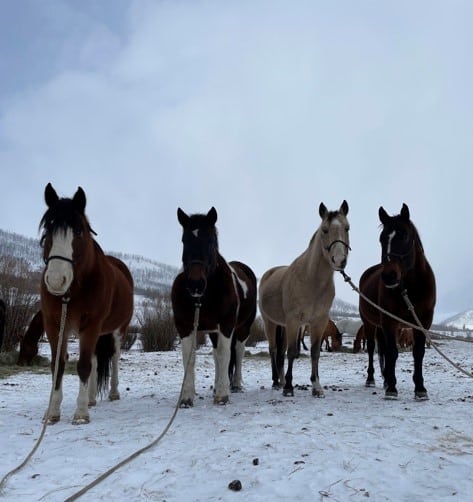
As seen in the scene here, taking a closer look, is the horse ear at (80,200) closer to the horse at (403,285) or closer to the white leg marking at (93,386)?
the white leg marking at (93,386)

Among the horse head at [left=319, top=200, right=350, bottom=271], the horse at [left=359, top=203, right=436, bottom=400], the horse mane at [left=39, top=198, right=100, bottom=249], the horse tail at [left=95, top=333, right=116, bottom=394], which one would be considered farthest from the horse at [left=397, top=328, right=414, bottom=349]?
the horse mane at [left=39, top=198, right=100, bottom=249]

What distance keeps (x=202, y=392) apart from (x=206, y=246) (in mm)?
2875

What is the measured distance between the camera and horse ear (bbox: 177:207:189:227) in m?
5.75

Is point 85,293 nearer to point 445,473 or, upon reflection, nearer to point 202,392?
point 202,392

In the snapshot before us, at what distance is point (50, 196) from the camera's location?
484 centimetres

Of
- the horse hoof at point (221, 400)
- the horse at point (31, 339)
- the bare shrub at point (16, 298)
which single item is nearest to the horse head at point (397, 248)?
the horse hoof at point (221, 400)

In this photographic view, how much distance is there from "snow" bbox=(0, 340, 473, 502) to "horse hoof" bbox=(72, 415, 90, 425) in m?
0.08

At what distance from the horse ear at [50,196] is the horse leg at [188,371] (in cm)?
226

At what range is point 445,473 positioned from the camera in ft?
9.61

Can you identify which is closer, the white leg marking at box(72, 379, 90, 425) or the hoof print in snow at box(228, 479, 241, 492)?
the hoof print in snow at box(228, 479, 241, 492)

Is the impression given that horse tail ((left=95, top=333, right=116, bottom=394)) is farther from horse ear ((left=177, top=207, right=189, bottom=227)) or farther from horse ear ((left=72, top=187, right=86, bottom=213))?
horse ear ((left=72, top=187, right=86, bottom=213))

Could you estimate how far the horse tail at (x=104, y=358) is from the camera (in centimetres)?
634

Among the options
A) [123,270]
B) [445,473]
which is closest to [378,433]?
[445,473]

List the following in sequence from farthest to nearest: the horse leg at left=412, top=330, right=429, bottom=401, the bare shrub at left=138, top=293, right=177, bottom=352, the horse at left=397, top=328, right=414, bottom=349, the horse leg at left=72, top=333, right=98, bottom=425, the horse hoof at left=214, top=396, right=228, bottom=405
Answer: the horse at left=397, top=328, right=414, bottom=349 < the bare shrub at left=138, top=293, right=177, bottom=352 < the horse leg at left=412, top=330, right=429, bottom=401 < the horse hoof at left=214, top=396, right=228, bottom=405 < the horse leg at left=72, top=333, right=98, bottom=425
